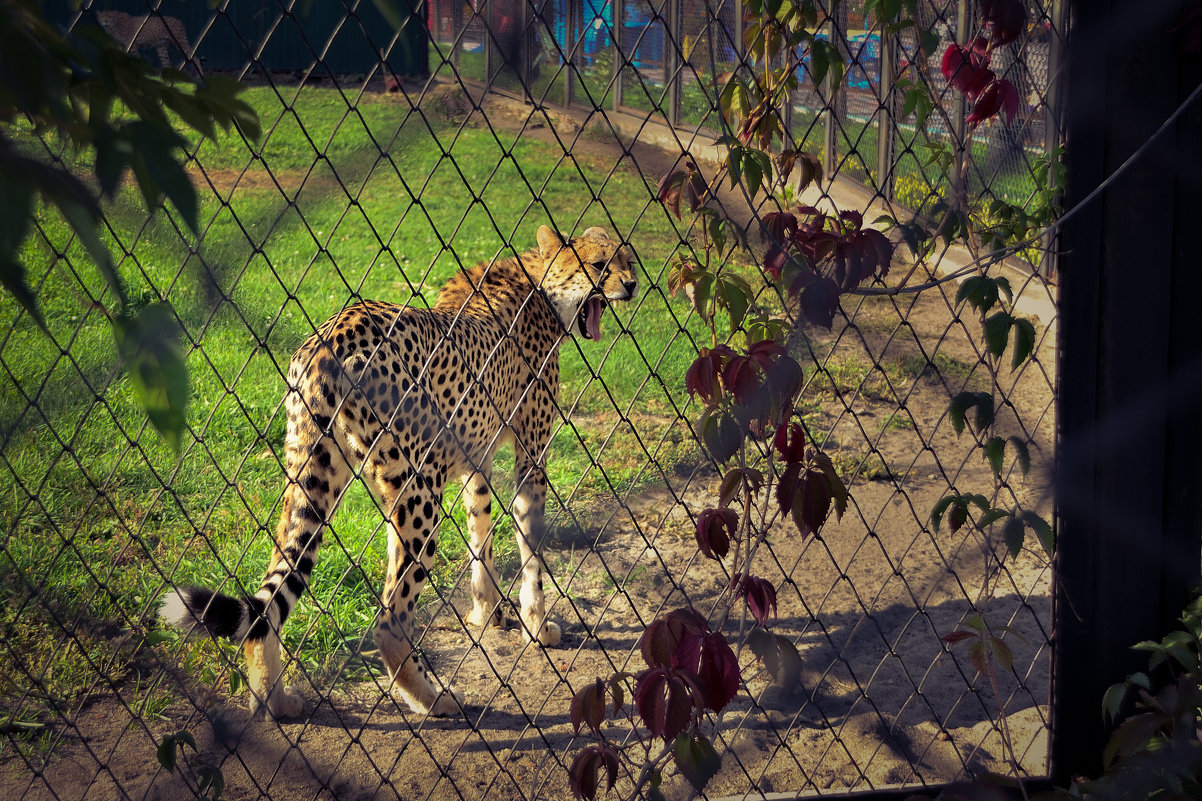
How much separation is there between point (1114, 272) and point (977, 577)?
187 centimetres

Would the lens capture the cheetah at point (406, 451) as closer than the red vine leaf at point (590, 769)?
No

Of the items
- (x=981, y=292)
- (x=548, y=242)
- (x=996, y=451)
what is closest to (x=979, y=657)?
(x=996, y=451)

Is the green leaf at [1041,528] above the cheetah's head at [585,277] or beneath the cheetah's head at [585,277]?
beneath

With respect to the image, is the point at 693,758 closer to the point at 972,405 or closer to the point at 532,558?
the point at 972,405

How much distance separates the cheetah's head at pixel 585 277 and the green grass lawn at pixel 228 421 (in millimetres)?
229

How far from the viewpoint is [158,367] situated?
2.35 feet

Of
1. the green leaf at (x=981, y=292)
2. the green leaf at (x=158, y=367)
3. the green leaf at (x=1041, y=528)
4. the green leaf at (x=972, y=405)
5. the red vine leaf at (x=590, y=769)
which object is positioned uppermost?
the green leaf at (x=981, y=292)

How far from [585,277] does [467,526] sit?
1.10 m

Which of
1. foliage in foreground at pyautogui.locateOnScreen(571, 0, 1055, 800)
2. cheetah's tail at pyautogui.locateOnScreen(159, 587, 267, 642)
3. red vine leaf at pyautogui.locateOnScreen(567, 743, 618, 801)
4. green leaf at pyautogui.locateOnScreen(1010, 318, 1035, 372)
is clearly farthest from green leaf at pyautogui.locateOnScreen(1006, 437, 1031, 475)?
cheetah's tail at pyautogui.locateOnScreen(159, 587, 267, 642)

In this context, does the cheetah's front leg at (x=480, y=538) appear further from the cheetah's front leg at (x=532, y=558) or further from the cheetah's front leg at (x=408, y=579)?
the cheetah's front leg at (x=408, y=579)

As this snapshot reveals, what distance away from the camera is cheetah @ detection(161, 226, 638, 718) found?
2619 millimetres

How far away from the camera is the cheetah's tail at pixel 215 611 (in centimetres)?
217

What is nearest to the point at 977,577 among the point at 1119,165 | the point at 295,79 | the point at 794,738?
the point at 794,738

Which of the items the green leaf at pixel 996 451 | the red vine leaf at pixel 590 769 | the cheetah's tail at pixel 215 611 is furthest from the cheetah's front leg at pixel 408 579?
the green leaf at pixel 996 451
